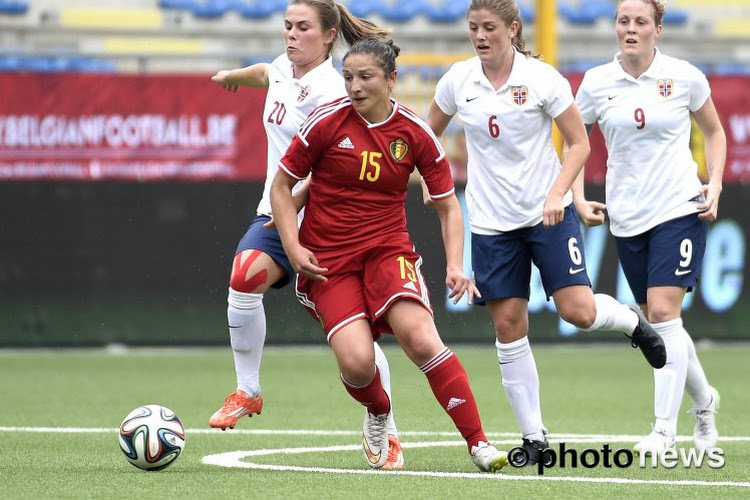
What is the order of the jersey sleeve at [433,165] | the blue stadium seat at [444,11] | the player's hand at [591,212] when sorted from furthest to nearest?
the blue stadium seat at [444,11] → the player's hand at [591,212] → the jersey sleeve at [433,165]

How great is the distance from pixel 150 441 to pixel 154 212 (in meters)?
7.71

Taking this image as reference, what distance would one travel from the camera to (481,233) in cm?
700

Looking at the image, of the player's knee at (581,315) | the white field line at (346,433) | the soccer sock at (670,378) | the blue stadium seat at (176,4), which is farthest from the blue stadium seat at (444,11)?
the player's knee at (581,315)

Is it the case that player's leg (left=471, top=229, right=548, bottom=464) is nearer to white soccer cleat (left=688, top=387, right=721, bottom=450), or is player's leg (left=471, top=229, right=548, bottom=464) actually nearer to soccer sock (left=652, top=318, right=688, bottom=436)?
soccer sock (left=652, top=318, right=688, bottom=436)

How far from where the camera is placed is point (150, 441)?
6.40 metres

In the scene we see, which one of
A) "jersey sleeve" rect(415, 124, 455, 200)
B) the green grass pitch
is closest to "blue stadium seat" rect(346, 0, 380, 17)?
the green grass pitch

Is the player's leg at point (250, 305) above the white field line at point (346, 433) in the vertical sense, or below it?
above

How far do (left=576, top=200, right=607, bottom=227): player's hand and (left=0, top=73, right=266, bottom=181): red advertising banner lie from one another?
7137mm

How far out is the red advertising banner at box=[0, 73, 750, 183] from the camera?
1373 centimetres

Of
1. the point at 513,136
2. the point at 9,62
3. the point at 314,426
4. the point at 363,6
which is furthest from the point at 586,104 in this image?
the point at 363,6

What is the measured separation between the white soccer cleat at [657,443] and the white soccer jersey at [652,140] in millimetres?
970

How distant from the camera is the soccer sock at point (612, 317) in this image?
6902 mm

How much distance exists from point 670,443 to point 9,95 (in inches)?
334

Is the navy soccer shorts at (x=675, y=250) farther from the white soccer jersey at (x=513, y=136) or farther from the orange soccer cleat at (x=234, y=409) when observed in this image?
the orange soccer cleat at (x=234, y=409)
